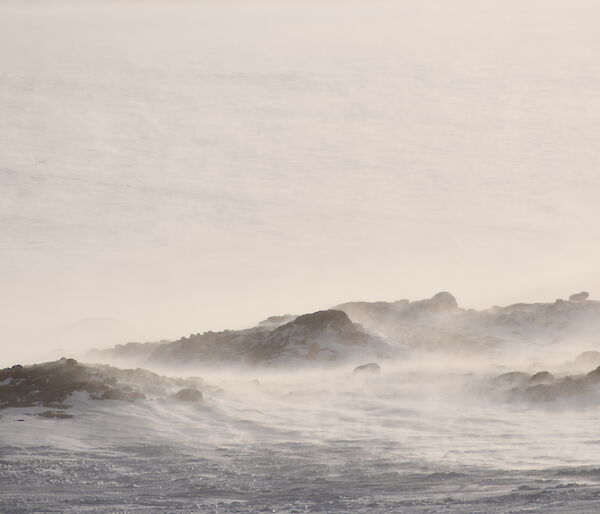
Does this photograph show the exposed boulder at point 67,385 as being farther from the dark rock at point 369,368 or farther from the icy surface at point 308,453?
the dark rock at point 369,368

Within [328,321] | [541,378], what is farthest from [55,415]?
[328,321]

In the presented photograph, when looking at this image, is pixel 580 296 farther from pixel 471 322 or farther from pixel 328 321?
pixel 328 321

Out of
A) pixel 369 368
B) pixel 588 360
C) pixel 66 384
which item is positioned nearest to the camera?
pixel 66 384

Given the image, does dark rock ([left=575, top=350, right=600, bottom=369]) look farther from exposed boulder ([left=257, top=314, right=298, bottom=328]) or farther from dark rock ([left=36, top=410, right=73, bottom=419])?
dark rock ([left=36, top=410, right=73, bottom=419])

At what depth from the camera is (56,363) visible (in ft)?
287

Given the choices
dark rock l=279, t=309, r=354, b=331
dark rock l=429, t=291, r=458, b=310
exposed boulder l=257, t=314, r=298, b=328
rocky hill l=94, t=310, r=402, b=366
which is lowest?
rocky hill l=94, t=310, r=402, b=366

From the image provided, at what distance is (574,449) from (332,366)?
142ft

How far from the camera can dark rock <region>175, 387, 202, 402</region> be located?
86.9 meters

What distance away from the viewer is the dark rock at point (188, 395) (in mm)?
86938

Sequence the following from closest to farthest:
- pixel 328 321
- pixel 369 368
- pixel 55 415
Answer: pixel 55 415 < pixel 369 368 < pixel 328 321

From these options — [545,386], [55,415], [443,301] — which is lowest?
[55,415]

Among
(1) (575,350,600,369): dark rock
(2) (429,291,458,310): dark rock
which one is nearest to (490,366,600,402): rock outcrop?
(1) (575,350,600,369): dark rock

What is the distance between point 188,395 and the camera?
87438 mm

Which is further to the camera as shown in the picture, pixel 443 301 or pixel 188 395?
pixel 443 301
